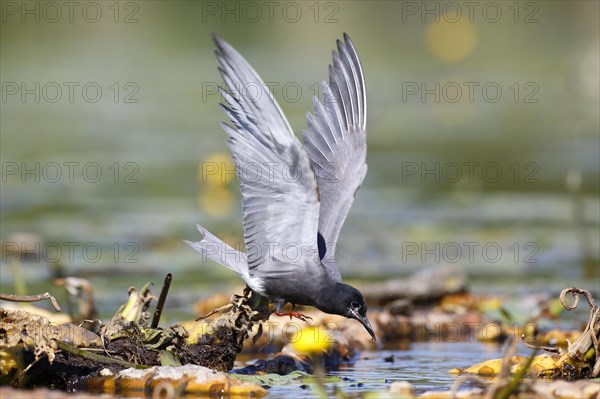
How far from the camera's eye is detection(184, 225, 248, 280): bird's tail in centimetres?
632

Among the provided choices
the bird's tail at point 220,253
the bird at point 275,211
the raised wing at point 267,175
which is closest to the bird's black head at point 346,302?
the bird at point 275,211

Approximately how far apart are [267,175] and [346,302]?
0.90m

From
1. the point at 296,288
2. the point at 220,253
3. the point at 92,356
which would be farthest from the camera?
the point at 220,253

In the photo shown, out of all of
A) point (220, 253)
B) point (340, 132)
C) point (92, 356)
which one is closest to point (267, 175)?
point (220, 253)

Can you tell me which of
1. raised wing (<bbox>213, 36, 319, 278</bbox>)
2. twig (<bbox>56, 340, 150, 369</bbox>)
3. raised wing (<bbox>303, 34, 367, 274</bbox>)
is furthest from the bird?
twig (<bbox>56, 340, 150, 369</bbox>)

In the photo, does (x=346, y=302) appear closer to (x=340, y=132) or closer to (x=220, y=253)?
(x=220, y=253)

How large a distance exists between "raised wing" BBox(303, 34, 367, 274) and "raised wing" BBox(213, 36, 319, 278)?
877mm

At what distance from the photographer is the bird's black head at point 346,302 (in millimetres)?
6301

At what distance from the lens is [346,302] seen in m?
6.33

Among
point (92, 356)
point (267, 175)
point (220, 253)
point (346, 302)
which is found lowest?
point (92, 356)

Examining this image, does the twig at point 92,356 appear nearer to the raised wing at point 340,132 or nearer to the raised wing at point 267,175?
the raised wing at point 267,175

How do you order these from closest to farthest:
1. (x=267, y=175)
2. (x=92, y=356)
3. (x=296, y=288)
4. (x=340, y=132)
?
(x=92, y=356) < (x=267, y=175) < (x=296, y=288) < (x=340, y=132)

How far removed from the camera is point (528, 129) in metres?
18.8

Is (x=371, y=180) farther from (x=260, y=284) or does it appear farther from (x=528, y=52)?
(x=528, y=52)
